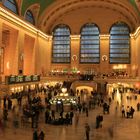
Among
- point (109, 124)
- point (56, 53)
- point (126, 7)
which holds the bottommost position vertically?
point (109, 124)

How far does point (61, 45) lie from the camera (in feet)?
160

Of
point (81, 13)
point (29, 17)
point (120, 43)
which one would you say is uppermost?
point (81, 13)

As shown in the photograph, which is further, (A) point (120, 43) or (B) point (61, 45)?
(B) point (61, 45)

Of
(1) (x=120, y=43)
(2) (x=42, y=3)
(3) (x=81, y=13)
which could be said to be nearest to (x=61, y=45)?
(3) (x=81, y=13)

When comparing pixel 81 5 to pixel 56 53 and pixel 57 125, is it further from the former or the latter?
pixel 57 125

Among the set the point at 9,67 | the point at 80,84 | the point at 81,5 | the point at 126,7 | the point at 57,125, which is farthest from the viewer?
the point at 81,5

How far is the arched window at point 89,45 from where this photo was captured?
47719mm

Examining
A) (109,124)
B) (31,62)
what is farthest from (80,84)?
(109,124)

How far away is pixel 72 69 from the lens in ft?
157

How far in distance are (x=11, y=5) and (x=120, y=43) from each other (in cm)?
2125

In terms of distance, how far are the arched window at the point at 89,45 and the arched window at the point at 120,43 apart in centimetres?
251

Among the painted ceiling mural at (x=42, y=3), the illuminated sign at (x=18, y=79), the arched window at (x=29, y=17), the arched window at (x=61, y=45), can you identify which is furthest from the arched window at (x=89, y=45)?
the illuminated sign at (x=18, y=79)

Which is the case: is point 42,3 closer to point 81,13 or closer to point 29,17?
point 29,17

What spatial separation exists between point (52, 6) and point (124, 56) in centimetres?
1461
